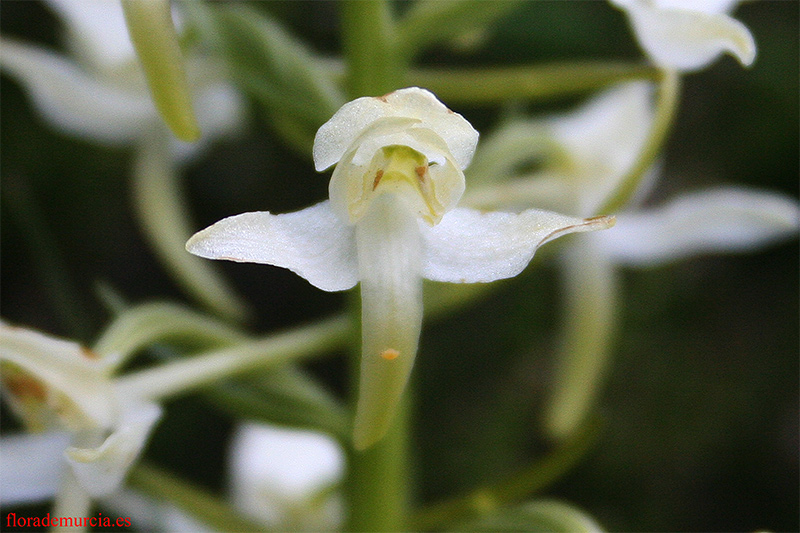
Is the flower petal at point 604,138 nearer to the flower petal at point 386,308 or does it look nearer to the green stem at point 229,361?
the green stem at point 229,361

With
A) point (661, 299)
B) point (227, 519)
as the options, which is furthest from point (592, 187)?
point (661, 299)

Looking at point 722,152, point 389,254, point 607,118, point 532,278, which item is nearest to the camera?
point 389,254

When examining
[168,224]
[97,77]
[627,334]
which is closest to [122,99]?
[97,77]

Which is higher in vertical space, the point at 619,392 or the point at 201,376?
the point at 619,392

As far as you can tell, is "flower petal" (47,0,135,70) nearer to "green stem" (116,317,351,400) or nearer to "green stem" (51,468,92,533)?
"green stem" (116,317,351,400)

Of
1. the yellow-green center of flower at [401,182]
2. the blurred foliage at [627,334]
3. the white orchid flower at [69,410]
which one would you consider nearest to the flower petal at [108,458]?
the white orchid flower at [69,410]

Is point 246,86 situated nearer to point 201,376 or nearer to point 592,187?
point 201,376

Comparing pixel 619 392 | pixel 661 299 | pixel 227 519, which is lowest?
pixel 227 519
